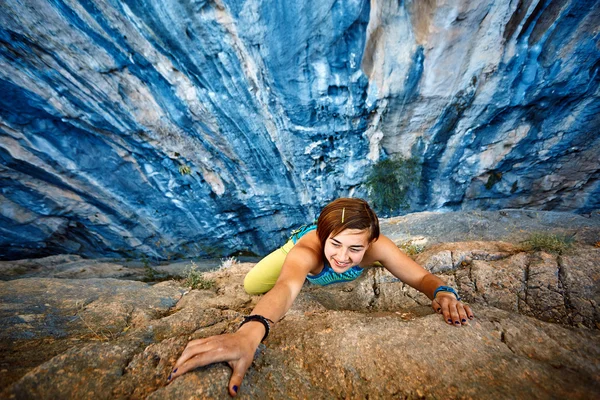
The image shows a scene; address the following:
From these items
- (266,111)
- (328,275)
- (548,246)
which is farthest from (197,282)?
(266,111)

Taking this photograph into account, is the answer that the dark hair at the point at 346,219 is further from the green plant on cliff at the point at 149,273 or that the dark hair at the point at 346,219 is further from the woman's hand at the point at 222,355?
the green plant on cliff at the point at 149,273

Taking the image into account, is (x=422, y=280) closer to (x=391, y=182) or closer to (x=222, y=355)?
(x=222, y=355)

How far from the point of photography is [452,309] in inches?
80.8

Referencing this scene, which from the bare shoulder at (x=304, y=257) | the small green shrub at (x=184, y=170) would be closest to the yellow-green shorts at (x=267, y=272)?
the bare shoulder at (x=304, y=257)

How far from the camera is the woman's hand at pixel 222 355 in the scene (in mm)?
1399

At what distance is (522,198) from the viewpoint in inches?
410

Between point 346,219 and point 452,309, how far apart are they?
1.10 metres

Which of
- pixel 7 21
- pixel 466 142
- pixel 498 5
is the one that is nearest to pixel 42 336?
pixel 7 21

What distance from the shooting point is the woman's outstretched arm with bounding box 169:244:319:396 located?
141 centimetres

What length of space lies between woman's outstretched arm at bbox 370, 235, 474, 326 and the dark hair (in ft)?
0.85

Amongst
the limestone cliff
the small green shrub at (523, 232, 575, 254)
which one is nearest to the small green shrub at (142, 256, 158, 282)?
the limestone cliff

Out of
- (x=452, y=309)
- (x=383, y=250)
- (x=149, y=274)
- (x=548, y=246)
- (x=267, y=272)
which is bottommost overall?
(x=149, y=274)

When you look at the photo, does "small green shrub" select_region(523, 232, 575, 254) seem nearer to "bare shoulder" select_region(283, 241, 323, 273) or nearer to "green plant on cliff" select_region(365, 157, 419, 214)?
"bare shoulder" select_region(283, 241, 323, 273)

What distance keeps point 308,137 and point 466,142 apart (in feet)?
19.2
